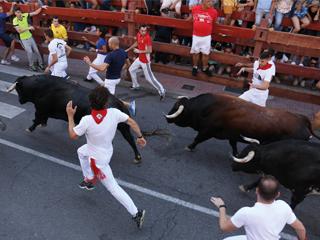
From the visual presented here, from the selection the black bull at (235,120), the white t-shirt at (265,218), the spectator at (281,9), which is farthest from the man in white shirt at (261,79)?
the white t-shirt at (265,218)

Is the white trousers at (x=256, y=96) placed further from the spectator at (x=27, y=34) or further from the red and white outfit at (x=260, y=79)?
the spectator at (x=27, y=34)

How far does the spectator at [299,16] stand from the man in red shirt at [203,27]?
183 centimetres

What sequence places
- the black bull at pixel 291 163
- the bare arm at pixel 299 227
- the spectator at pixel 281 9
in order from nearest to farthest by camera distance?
the bare arm at pixel 299 227 < the black bull at pixel 291 163 < the spectator at pixel 281 9

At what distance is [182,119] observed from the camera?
6.78 m

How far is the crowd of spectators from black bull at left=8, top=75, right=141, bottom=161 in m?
3.27

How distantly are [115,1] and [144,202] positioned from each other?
668 centimetres

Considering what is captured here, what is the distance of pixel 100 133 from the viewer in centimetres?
439

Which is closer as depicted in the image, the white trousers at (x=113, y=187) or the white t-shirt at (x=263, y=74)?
the white trousers at (x=113, y=187)

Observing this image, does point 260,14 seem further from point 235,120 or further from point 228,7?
point 235,120

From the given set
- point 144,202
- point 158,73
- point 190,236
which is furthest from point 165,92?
point 190,236

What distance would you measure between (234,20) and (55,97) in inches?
206

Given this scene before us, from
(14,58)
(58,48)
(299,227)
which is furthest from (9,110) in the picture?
(299,227)

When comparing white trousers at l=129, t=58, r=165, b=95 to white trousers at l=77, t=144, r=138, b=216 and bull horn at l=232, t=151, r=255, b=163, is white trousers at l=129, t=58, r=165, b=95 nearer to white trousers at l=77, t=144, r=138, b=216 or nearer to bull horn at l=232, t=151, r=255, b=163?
bull horn at l=232, t=151, r=255, b=163

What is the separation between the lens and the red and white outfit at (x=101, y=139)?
434 centimetres
